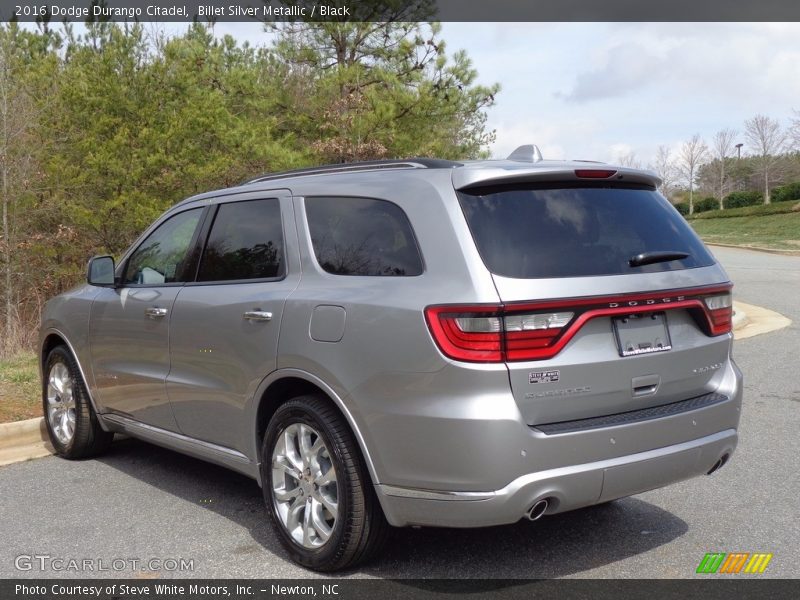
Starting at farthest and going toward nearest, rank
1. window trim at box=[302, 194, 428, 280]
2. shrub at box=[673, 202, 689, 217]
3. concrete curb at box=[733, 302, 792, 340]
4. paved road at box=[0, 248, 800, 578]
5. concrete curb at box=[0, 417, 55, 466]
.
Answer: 1. shrub at box=[673, 202, 689, 217]
2. concrete curb at box=[733, 302, 792, 340]
3. concrete curb at box=[0, 417, 55, 466]
4. paved road at box=[0, 248, 800, 578]
5. window trim at box=[302, 194, 428, 280]

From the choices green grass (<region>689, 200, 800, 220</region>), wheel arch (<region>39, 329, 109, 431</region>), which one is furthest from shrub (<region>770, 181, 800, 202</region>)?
wheel arch (<region>39, 329, 109, 431</region>)

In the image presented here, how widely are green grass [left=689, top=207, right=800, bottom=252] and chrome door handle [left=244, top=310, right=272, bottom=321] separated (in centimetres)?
3246

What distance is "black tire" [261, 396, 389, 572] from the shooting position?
149 inches

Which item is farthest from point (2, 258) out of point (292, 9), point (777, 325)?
point (777, 325)

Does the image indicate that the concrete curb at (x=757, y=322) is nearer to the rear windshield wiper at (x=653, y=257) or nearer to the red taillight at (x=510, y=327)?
the rear windshield wiper at (x=653, y=257)

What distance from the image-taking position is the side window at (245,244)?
4.56 m

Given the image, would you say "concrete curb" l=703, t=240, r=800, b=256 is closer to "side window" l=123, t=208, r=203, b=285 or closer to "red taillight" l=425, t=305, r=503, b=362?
"side window" l=123, t=208, r=203, b=285

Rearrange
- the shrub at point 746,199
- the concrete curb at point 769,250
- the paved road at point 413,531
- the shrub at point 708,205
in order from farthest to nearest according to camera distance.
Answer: the shrub at point 708,205 < the shrub at point 746,199 < the concrete curb at point 769,250 < the paved road at point 413,531

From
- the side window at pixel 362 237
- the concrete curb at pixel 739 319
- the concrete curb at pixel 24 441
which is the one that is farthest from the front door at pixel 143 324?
the concrete curb at pixel 739 319

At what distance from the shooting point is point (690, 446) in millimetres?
3887

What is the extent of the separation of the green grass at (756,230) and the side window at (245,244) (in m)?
32.0

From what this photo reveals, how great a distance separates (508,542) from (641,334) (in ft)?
4.43

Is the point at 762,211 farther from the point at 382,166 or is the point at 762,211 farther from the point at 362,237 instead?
the point at 362,237

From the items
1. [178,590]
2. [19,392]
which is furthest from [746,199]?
[178,590]
